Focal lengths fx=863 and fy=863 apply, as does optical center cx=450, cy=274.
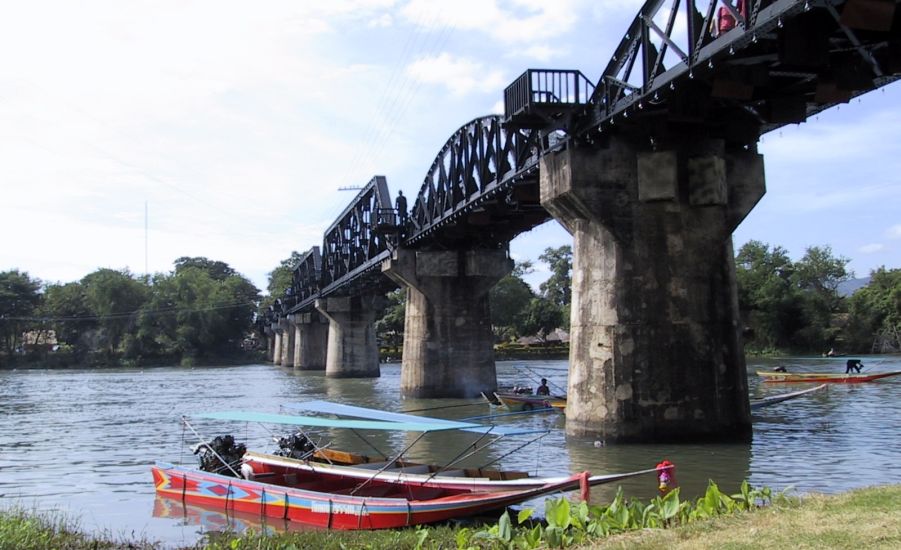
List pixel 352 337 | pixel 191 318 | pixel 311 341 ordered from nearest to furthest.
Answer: pixel 352 337, pixel 311 341, pixel 191 318

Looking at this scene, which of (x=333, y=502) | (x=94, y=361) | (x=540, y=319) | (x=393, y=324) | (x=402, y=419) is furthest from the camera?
(x=393, y=324)

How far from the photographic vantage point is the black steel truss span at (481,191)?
29906mm

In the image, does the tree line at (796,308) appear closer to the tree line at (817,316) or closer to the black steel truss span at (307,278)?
the tree line at (817,316)

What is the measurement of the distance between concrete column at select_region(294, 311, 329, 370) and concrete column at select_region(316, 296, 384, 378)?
917 inches

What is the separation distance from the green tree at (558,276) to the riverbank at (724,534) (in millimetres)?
160950

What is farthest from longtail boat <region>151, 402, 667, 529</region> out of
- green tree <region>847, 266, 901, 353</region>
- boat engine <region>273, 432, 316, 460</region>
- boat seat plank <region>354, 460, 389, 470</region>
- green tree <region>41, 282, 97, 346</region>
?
green tree <region>41, 282, 97, 346</region>

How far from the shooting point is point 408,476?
598 inches

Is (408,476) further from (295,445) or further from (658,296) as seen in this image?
(658,296)

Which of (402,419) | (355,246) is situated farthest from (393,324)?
(402,419)

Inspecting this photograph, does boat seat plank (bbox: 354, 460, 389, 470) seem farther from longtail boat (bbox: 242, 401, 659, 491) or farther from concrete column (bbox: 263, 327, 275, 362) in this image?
concrete column (bbox: 263, 327, 275, 362)

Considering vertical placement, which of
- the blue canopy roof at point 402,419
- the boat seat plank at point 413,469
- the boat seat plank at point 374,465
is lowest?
the boat seat plank at point 374,465

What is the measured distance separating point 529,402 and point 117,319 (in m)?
120

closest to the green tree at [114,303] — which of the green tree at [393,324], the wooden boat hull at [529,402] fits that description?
the green tree at [393,324]

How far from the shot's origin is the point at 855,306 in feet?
359
